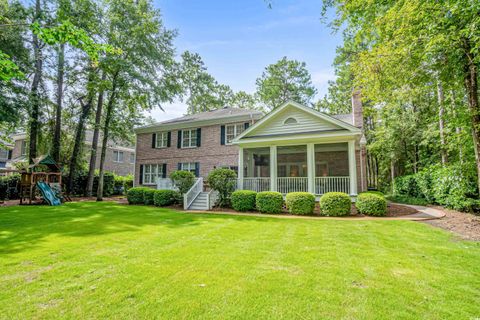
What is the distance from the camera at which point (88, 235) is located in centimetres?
661

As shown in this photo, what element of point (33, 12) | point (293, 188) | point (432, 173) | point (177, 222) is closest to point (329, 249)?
point (177, 222)

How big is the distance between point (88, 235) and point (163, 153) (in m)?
13.2

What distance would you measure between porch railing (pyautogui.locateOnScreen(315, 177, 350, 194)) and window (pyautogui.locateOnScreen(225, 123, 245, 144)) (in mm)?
6545

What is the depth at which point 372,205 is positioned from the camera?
10.0m

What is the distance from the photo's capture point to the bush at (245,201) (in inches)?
470

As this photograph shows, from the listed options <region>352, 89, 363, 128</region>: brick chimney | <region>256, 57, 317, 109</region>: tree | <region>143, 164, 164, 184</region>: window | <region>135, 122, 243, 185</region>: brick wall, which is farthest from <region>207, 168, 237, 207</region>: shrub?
<region>256, 57, 317, 109</region>: tree

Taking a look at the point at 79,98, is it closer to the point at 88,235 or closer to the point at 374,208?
the point at 88,235

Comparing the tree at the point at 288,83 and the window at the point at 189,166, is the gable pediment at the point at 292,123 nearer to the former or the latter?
the window at the point at 189,166

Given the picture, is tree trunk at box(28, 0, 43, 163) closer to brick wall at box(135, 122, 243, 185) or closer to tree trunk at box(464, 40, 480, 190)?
brick wall at box(135, 122, 243, 185)

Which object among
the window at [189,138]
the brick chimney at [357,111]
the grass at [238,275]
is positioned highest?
the brick chimney at [357,111]

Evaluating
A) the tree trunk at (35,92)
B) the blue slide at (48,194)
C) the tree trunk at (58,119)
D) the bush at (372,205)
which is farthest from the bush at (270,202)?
the tree trunk at (58,119)

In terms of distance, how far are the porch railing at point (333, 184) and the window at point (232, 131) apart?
6.55m

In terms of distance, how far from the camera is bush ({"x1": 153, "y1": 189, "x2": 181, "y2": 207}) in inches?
554

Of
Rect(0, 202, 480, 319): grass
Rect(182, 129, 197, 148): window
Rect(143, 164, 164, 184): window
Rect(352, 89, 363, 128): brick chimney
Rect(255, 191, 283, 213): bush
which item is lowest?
Rect(0, 202, 480, 319): grass
